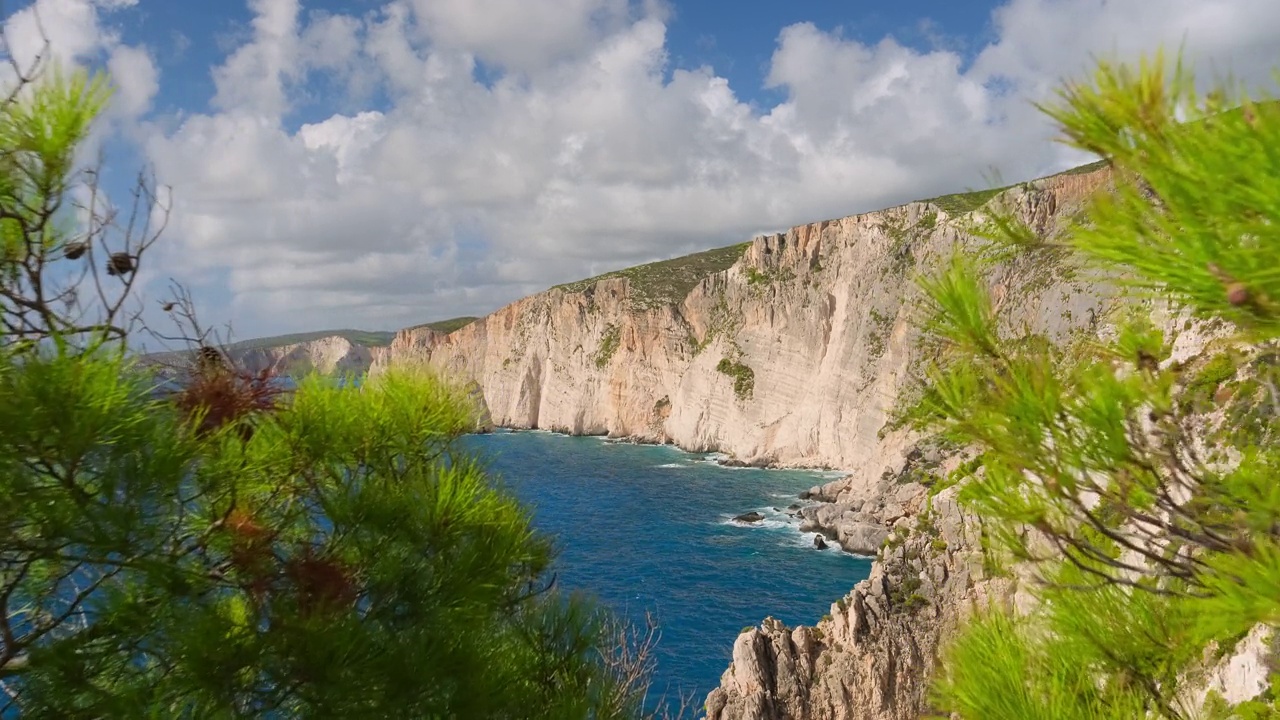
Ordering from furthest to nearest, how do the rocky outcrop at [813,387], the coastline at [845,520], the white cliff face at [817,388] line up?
the coastline at [845,520]
the rocky outcrop at [813,387]
the white cliff face at [817,388]

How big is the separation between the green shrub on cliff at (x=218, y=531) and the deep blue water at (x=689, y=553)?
13028 millimetres

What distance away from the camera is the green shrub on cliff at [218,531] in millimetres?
2371

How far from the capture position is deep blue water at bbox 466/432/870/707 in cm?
2550

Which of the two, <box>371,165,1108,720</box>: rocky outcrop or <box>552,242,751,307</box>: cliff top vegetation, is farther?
<box>552,242,751,307</box>: cliff top vegetation

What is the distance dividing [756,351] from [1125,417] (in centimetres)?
6471

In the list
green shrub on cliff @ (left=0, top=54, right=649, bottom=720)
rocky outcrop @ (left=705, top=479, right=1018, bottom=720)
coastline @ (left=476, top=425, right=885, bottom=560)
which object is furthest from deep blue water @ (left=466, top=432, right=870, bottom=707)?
green shrub on cliff @ (left=0, top=54, right=649, bottom=720)

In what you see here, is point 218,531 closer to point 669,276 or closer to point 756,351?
point 756,351

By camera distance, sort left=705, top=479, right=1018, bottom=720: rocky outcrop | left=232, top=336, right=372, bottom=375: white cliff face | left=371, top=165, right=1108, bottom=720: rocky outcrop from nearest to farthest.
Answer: left=232, top=336, right=372, bottom=375: white cliff face, left=705, top=479, right=1018, bottom=720: rocky outcrop, left=371, top=165, right=1108, bottom=720: rocky outcrop

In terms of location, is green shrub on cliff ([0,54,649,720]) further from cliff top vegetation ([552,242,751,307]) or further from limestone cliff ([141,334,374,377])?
cliff top vegetation ([552,242,751,307])

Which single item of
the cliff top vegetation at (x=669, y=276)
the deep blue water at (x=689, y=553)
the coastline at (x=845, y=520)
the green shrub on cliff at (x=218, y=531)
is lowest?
the deep blue water at (x=689, y=553)

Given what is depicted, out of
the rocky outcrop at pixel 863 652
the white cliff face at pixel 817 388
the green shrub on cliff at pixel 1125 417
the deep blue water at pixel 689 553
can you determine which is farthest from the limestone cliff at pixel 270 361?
the rocky outcrop at pixel 863 652

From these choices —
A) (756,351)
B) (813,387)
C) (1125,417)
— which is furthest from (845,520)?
(1125,417)

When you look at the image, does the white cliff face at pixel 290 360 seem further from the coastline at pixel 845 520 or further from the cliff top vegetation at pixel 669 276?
the cliff top vegetation at pixel 669 276

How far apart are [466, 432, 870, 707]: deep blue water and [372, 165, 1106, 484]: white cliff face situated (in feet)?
23.1
